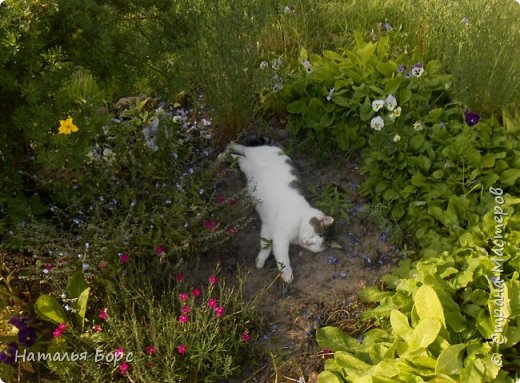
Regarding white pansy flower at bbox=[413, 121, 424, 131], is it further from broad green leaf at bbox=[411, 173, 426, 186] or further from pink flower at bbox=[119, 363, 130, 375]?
pink flower at bbox=[119, 363, 130, 375]

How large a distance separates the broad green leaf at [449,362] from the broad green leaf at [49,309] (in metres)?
1.59

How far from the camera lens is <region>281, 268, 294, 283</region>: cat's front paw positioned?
8.39ft

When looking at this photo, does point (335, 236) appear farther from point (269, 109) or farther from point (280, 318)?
point (269, 109)

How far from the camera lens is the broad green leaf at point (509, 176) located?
9.25 ft

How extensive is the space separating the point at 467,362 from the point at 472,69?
A: 177 cm

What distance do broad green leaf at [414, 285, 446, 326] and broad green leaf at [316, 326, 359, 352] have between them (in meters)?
0.34

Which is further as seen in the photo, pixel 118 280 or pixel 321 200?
pixel 321 200

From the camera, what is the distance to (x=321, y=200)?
116 inches

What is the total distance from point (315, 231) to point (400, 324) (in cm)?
66

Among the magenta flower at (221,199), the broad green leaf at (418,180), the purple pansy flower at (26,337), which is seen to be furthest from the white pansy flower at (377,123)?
the purple pansy flower at (26,337)

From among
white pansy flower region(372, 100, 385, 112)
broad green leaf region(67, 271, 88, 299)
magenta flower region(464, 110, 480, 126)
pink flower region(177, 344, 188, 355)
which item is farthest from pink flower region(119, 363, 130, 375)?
magenta flower region(464, 110, 480, 126)

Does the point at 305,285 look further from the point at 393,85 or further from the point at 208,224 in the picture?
the point at 393,85

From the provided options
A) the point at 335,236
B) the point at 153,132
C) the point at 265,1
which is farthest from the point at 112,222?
the point at 265,1

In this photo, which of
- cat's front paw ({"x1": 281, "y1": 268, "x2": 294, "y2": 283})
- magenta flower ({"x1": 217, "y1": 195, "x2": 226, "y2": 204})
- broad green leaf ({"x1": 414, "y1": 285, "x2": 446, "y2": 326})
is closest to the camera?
broad green leaf ({"x1": 414, "y1": 285, "x2": 446, "y2": 326})
